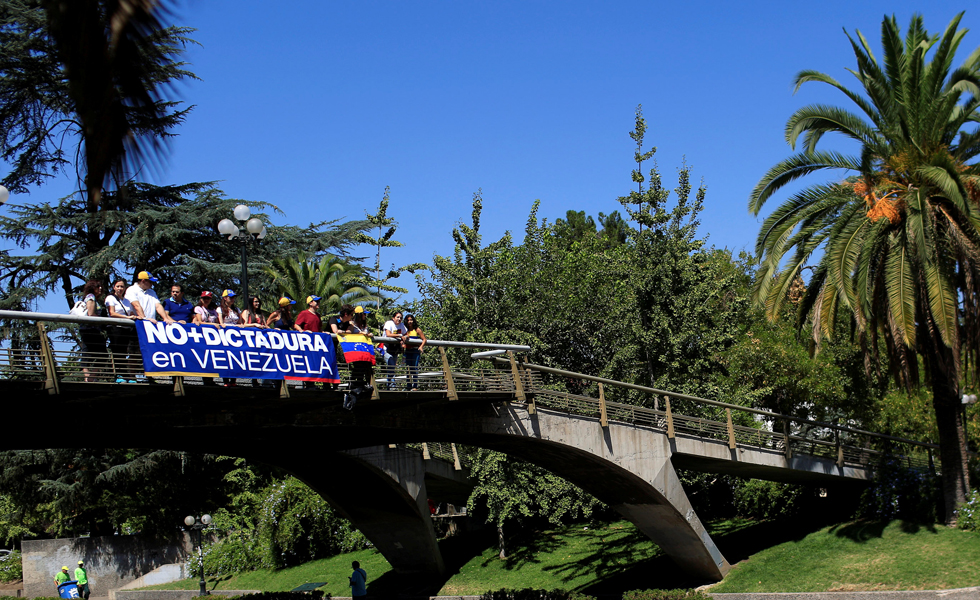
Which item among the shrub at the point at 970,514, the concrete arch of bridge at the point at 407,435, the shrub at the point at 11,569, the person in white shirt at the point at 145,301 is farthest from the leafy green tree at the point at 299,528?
the shrub at the point at 970,514

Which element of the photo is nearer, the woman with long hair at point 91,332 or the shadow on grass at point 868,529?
the woman with long hair at point 91,332

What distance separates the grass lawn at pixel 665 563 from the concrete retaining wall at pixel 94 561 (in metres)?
2.35

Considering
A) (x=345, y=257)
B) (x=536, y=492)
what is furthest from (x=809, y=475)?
(x=345, y=257)

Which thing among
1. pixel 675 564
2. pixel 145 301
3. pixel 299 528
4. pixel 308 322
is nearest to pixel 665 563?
pixel 675 564

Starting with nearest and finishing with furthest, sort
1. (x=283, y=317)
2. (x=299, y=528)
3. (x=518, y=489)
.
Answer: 1. (x=283, y=317)
2. (x=518, y=489)
3. (x=299, y=528)

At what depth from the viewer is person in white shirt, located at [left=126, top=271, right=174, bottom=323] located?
47.1 feet

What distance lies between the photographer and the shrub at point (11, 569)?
42.2 metres

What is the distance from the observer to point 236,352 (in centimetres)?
1509

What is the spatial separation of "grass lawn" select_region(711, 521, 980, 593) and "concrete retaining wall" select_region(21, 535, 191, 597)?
27.8 meters

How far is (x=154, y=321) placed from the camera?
14.1 meters

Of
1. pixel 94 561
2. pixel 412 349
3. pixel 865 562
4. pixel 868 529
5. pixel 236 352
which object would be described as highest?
pixel 412 349

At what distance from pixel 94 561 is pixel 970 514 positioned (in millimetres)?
34889

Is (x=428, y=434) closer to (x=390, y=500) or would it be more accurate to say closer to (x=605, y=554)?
(x=390, y=500)

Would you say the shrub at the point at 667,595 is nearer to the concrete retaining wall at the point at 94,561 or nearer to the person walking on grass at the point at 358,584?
the person walking on grass at the point at 358,584
